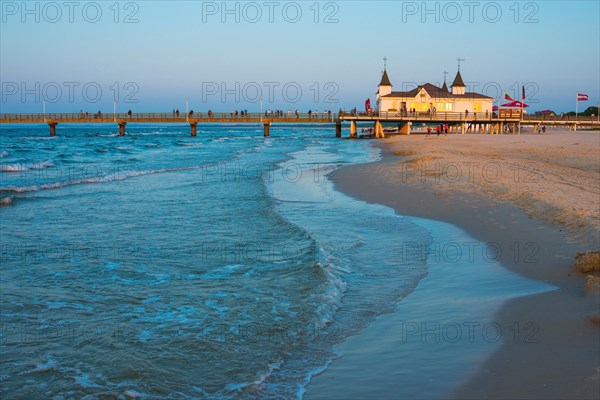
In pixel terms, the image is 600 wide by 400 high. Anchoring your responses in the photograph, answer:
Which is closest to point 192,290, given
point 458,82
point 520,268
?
point 520,268

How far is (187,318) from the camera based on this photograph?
706 cm

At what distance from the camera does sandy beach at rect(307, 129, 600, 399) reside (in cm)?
491

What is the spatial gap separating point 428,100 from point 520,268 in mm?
58308

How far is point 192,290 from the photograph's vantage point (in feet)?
26.9

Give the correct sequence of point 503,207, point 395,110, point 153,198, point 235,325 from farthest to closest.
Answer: point 395,110 → point 153,198 → point 503,207 → point 235,325

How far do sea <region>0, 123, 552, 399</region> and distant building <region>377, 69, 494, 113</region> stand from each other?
4898 centimetres

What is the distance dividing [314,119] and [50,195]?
49.3 m

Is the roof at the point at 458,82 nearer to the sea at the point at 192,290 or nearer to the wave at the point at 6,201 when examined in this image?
the sea at the point at 192,290

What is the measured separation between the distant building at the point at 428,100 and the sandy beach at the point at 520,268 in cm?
4353

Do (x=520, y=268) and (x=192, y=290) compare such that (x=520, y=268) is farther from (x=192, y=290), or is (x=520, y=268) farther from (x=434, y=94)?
(x=434, y=94)

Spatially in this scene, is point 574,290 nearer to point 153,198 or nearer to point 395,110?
point 153,198

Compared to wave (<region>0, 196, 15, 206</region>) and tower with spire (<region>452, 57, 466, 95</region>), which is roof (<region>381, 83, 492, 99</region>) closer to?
tower with spire (<region>452, 57, 466, 95</region>)

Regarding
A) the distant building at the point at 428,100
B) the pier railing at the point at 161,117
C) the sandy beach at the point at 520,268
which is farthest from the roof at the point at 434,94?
the sandy beach at the point at 520,268

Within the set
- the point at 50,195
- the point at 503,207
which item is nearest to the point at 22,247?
the point at 50,195
